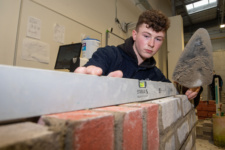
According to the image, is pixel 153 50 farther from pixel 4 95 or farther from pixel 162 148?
pixel 4 95

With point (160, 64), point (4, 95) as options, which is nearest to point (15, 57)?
point (4, 95)

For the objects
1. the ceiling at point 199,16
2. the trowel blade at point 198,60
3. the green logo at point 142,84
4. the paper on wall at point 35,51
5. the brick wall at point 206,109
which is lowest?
the brick wall at point 206,109

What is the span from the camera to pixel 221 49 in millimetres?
6316

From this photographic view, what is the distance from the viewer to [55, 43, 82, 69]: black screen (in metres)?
1.32

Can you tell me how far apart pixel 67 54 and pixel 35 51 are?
30cm

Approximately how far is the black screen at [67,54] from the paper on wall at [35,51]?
0.41ft

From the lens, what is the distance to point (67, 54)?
1.38 metres

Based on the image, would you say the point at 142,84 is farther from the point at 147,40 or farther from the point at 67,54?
the point at 67,54

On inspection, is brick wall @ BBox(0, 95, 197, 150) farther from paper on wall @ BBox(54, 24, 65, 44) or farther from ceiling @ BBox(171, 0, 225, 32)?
ceiling @ BBox(171, 0, 225, 32)

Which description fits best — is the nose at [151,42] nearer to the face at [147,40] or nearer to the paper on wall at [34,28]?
the face at [147,40]

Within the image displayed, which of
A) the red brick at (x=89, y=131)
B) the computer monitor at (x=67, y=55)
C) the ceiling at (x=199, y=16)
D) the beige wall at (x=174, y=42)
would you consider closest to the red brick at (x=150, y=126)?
the red brick at (x=89, y=131)

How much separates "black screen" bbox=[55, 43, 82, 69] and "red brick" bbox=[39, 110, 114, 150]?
1100 millimetres

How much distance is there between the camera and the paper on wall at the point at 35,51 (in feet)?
4.13

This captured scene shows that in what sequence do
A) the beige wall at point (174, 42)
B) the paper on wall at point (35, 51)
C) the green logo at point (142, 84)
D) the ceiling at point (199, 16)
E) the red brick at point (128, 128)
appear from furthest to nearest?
the ceiling at point (199, 16)
the beige wall at point (174, 42)
the paper on wall at point (35, 51)
the green logo at point (142, 84)
the red brick at point (128, 128)
